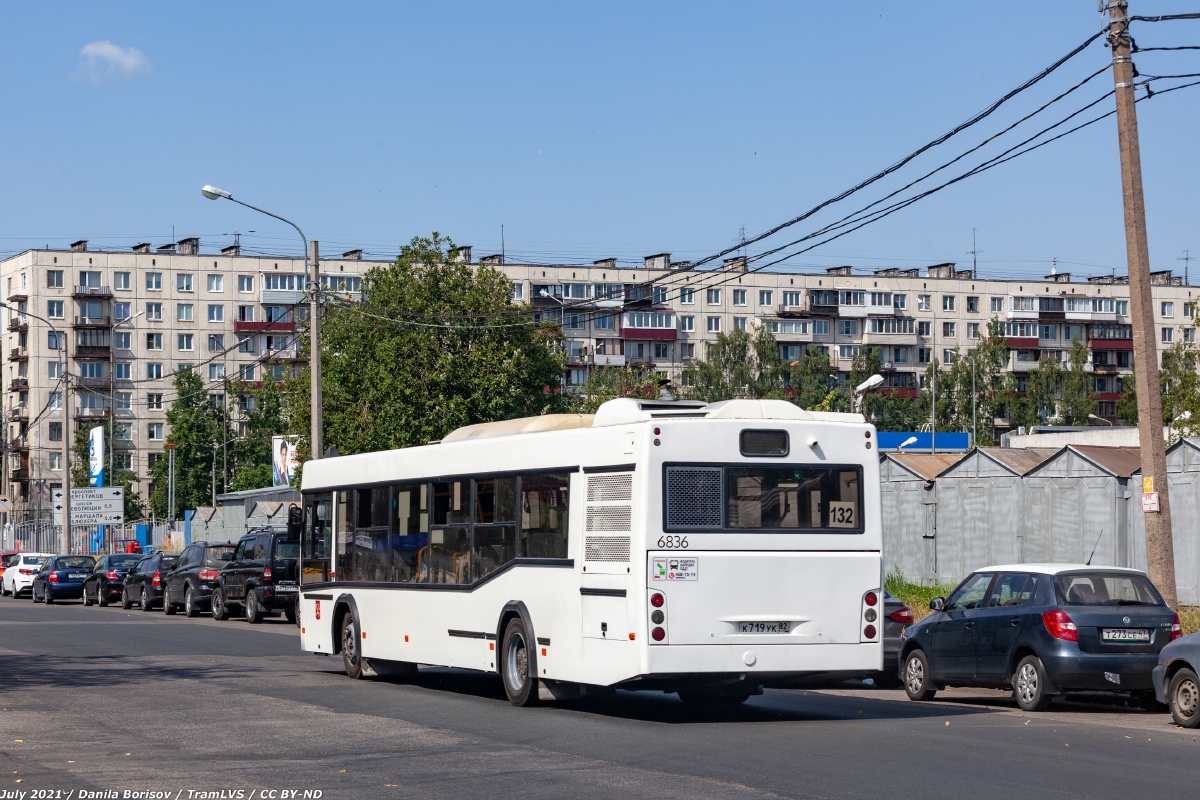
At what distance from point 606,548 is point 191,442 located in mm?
104933

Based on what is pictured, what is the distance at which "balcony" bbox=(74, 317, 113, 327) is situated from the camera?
118688 millimetres

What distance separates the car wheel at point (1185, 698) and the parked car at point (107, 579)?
34.7m

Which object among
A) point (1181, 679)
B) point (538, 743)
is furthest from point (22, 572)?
point (1181, 679)

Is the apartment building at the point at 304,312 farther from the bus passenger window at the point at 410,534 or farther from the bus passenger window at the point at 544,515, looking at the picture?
the bus passenger window at the point at 544,515

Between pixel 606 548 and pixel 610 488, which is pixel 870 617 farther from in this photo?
pixel 610 488

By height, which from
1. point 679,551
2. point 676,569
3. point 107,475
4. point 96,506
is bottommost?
point 676,569

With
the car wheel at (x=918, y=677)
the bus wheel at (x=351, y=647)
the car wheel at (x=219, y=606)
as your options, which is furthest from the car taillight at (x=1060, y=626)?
the car wheel at (x=219, y=606)

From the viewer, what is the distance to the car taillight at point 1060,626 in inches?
591

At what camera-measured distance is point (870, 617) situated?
14.3 meters

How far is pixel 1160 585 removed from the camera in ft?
59.8

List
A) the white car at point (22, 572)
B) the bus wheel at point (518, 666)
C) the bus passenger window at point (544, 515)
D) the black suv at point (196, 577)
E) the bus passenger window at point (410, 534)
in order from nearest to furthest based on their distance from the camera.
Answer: the bus passenger window at point (544, 515)
the bus wheel at point (518, 666)
the bus passenger window at point (410, 534)
the black suv at point (196, 577)
the white car at point (22, 572)

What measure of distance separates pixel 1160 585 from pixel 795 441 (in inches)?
252

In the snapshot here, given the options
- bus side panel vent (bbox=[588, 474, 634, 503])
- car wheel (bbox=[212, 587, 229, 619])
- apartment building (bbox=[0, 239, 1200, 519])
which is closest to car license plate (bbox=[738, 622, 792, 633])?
bus side panel vent (bbox=[588, 474, 634, 503])

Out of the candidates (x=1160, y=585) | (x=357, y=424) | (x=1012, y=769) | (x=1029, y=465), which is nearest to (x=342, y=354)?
(x=357, y=424)
